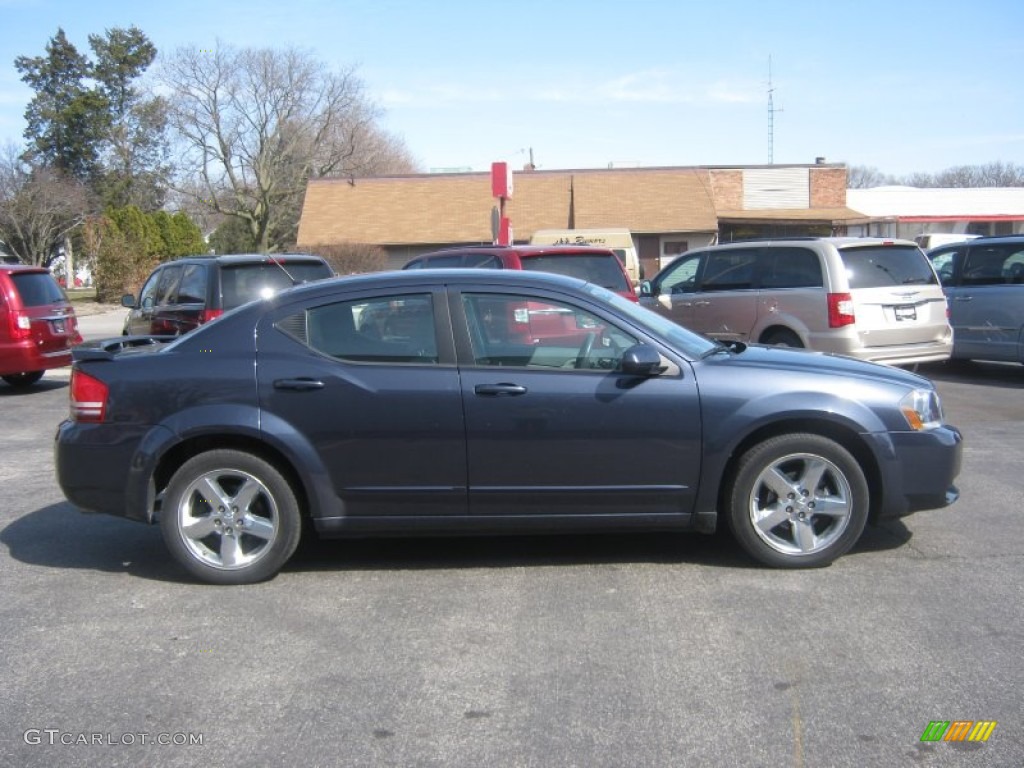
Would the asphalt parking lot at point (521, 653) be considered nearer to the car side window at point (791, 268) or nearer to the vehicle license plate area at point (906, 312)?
the vehicle license plate area at point (906, 312)

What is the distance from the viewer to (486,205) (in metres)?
40.4

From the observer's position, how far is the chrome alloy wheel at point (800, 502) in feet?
17.0

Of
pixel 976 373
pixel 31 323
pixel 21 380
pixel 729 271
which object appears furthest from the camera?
pixel 21 380

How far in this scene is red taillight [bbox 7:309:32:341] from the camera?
1207 cm

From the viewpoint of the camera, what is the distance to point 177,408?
518cm

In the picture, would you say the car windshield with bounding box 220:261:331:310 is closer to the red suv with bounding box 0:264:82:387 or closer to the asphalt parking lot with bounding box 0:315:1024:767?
the red suv with bounding box 0:264:82:387

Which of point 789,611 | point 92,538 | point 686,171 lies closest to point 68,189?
point 686,171

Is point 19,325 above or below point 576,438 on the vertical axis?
above

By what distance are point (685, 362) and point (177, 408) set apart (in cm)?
Result: 270

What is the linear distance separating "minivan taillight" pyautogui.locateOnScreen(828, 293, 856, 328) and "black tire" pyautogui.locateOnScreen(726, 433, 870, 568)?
222 inches

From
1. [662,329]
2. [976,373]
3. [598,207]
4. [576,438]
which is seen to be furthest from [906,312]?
[598,207]

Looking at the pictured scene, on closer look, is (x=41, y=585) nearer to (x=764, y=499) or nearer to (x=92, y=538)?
(x=92, y=538)

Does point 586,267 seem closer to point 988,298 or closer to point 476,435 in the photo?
point 988,298

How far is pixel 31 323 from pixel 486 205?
2936cm
